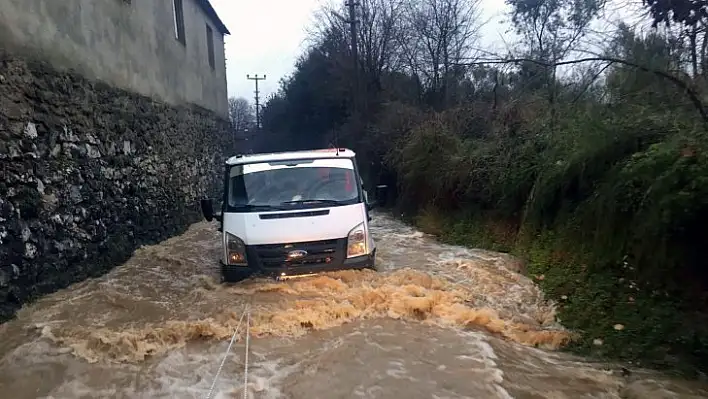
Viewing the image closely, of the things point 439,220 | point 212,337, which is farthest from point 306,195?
point 439,220

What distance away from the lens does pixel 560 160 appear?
29.7 feet

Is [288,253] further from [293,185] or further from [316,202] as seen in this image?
[293,185]

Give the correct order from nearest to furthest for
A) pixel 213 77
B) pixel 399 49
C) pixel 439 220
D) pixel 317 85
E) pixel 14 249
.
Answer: pixel 14 249, pixel 439 220, pixel 213 77, pixel 399 49, pixel 317 85

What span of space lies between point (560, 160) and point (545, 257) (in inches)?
65.6

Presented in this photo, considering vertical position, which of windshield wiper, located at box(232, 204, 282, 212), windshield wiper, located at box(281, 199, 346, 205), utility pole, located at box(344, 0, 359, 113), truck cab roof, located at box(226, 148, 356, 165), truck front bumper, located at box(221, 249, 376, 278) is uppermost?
utility pole, located at box(344, 0, 359, 113)

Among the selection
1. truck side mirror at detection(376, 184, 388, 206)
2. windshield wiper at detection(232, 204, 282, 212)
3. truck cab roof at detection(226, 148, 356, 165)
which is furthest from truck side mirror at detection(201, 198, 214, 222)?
truck side mirror at detection(376, 184, 388, 206)

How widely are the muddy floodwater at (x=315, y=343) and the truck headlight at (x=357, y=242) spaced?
26cm

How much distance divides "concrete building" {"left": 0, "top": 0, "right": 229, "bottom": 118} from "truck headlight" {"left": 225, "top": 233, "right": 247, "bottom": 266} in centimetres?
355

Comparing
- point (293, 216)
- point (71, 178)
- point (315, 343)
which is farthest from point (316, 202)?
point (71, 178)

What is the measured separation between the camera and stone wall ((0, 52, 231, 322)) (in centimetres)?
662

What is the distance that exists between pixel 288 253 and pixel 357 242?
3.15ft

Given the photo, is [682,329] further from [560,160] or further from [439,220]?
[439,220]

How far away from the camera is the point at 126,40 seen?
11258 millimetres

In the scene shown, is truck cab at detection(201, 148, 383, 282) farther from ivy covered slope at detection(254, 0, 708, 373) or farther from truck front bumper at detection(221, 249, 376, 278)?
ivy covered slope at detection(254, 0, 708, 373)
